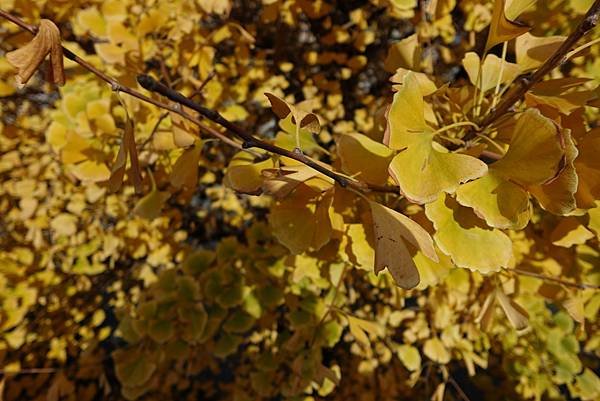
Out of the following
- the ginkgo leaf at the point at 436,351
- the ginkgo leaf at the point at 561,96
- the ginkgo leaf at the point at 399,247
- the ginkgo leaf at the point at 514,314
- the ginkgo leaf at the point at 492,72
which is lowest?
the ginkgo leaf at the point at 436,351

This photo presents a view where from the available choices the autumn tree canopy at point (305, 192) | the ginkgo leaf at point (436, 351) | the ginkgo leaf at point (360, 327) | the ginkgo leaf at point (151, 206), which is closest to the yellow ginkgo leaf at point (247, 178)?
the autumn tree canopy at point (305, 192)

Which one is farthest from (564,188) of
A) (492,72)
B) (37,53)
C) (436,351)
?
(436,351)

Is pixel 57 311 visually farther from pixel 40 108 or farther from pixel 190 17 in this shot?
pixel 190 17

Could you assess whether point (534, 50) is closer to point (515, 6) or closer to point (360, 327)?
point (515, 6)

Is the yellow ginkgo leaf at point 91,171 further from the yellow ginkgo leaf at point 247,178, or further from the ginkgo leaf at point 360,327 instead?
the ginkgo leaf at point 360,327

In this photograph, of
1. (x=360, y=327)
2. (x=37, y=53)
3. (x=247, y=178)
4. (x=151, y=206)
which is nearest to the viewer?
(x=37, y=53)

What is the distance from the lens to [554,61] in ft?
1.29

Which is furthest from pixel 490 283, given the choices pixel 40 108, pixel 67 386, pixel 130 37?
pixel 40 108

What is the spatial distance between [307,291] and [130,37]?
0.75 metres

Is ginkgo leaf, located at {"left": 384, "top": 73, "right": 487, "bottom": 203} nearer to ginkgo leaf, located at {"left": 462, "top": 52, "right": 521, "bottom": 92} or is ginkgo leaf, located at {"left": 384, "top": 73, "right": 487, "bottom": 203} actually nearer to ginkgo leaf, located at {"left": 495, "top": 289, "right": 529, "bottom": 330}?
ginkgo leaf, located at {"left": 462, "top": 52, "right": 521, "bottom": 92}

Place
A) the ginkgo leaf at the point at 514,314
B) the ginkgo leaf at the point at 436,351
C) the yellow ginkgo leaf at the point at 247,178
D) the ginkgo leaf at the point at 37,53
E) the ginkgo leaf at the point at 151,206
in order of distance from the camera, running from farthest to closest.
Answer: the ginkgo leaf at the point at 436,351, the ginkgo leaf at the point at 151,206, the ginkgo leaf at the point at 514,314, the yellow ginkgo leaf at the point at 247,178, the ginkgo leaf at the point at 37,53

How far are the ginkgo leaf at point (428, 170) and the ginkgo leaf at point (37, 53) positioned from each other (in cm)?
33

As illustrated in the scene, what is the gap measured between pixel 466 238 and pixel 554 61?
0.66 ft

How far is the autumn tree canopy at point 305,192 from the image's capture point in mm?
395
